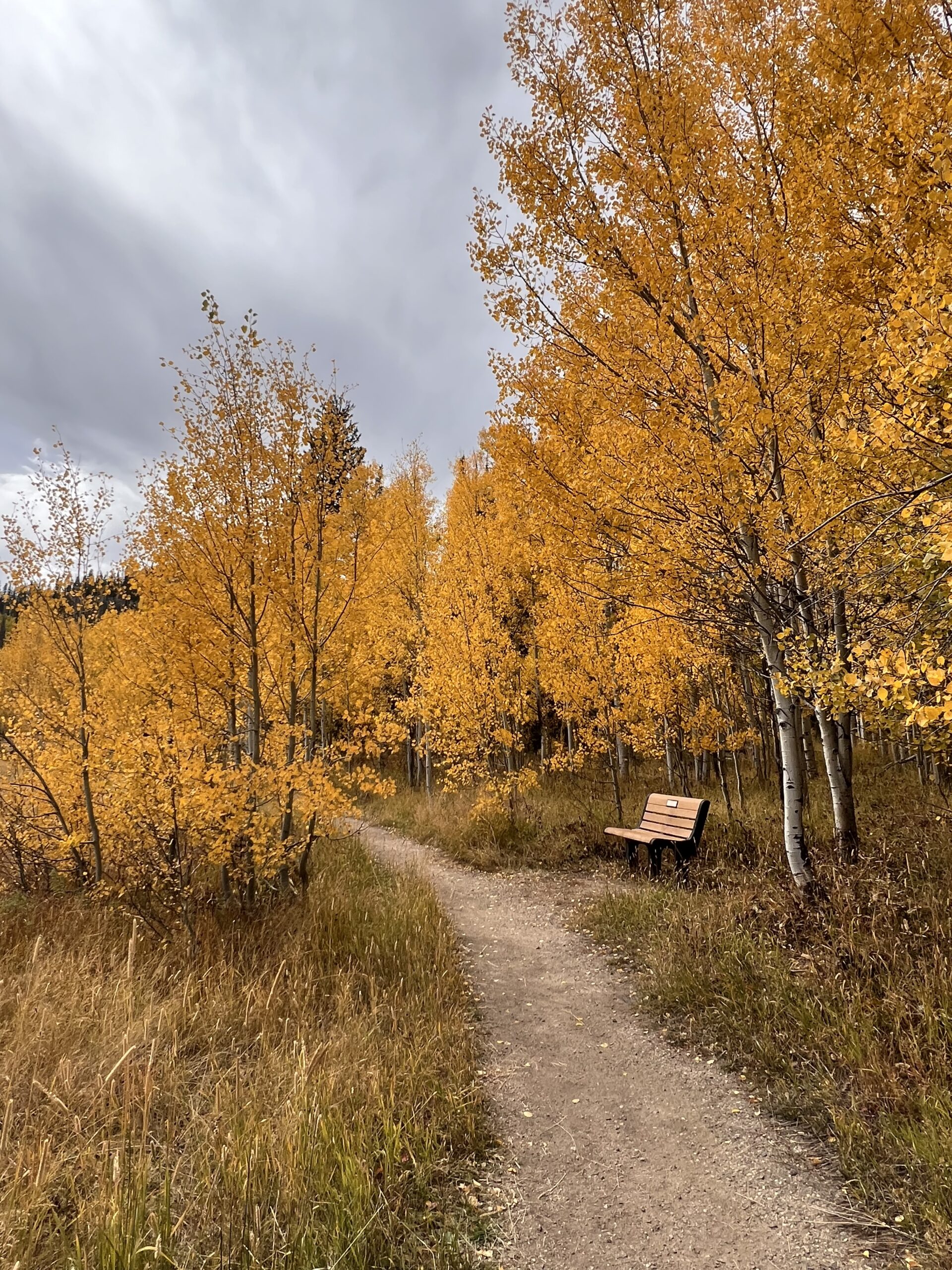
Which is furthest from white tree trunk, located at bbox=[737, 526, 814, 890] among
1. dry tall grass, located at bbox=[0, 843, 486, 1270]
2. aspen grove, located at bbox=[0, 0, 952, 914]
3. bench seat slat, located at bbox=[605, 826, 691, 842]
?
dry tall grass, located at bbox=[0, 843, 486, 1270]

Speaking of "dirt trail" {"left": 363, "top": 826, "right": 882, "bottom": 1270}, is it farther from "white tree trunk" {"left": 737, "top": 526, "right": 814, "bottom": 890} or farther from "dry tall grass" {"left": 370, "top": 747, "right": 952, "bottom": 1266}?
"white tree trunk" {"left": 737, "top": 526, "right": 814, "bottom": 890}

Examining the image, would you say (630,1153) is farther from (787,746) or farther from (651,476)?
(651,476)

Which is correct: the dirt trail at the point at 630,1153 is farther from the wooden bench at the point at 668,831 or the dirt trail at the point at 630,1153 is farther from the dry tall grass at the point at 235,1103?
the wooden bench at the point at 668,831

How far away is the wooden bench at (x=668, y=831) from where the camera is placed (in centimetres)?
634

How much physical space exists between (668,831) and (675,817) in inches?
7.6

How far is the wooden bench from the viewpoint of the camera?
20.8 feet

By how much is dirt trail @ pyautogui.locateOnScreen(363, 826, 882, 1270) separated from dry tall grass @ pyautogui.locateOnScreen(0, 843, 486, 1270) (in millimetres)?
312

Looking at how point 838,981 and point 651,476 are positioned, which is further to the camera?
point 651,476

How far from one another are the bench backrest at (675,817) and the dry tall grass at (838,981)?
1.25 feet

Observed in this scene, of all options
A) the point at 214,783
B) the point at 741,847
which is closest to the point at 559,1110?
the point at 214,783

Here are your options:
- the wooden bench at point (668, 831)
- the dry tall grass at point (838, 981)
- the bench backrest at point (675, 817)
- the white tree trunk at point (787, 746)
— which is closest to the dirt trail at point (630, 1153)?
the dry tall grass at point (838, 981)

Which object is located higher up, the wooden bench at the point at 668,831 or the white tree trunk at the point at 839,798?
the white tree trunk at the point at 839,798

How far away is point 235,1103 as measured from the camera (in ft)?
9.55

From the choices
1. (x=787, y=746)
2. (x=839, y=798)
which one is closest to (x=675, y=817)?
(x=839, y=798)
